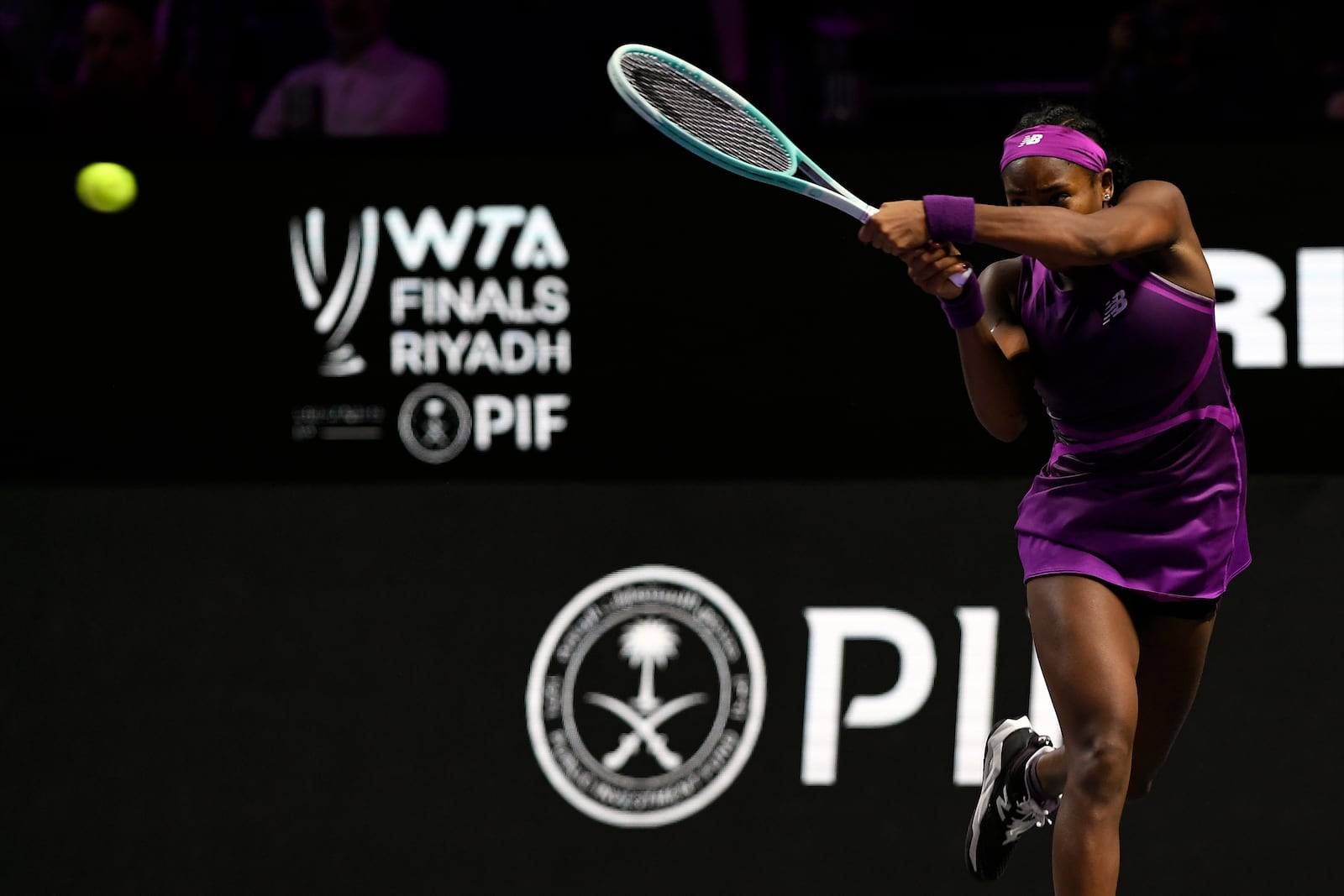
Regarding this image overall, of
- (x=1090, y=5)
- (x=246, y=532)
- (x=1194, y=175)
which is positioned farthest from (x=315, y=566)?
(x=1090, y=5)

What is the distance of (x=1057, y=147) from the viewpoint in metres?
3.43

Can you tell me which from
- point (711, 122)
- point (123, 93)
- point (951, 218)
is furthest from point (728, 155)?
point (123, 93)

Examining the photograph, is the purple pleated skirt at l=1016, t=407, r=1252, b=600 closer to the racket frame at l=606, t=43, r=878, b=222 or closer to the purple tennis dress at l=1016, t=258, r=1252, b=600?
the purple tennis dress at l=1016, t=258, r=1252, b=600

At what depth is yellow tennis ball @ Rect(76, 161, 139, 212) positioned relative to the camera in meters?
5.00

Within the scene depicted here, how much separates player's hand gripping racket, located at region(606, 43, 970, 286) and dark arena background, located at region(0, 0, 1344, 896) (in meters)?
1.18

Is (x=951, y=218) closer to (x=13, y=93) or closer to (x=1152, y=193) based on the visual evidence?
(x=1152, y=193)

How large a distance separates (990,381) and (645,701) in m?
1.69

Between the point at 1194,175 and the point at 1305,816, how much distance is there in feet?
5.61

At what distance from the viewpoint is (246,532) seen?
4980 millimetres

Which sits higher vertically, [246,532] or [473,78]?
[473,78]

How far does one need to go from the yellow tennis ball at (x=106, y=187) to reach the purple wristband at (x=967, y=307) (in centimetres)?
257

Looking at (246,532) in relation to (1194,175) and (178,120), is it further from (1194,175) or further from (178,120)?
(1194,175)

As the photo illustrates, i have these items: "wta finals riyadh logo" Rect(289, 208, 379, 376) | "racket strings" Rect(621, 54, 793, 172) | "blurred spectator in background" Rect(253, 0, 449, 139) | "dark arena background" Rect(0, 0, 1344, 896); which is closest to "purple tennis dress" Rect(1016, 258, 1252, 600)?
"racket strings" Rect(621, 54, 793, 172)

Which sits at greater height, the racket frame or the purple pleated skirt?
the racket frame
